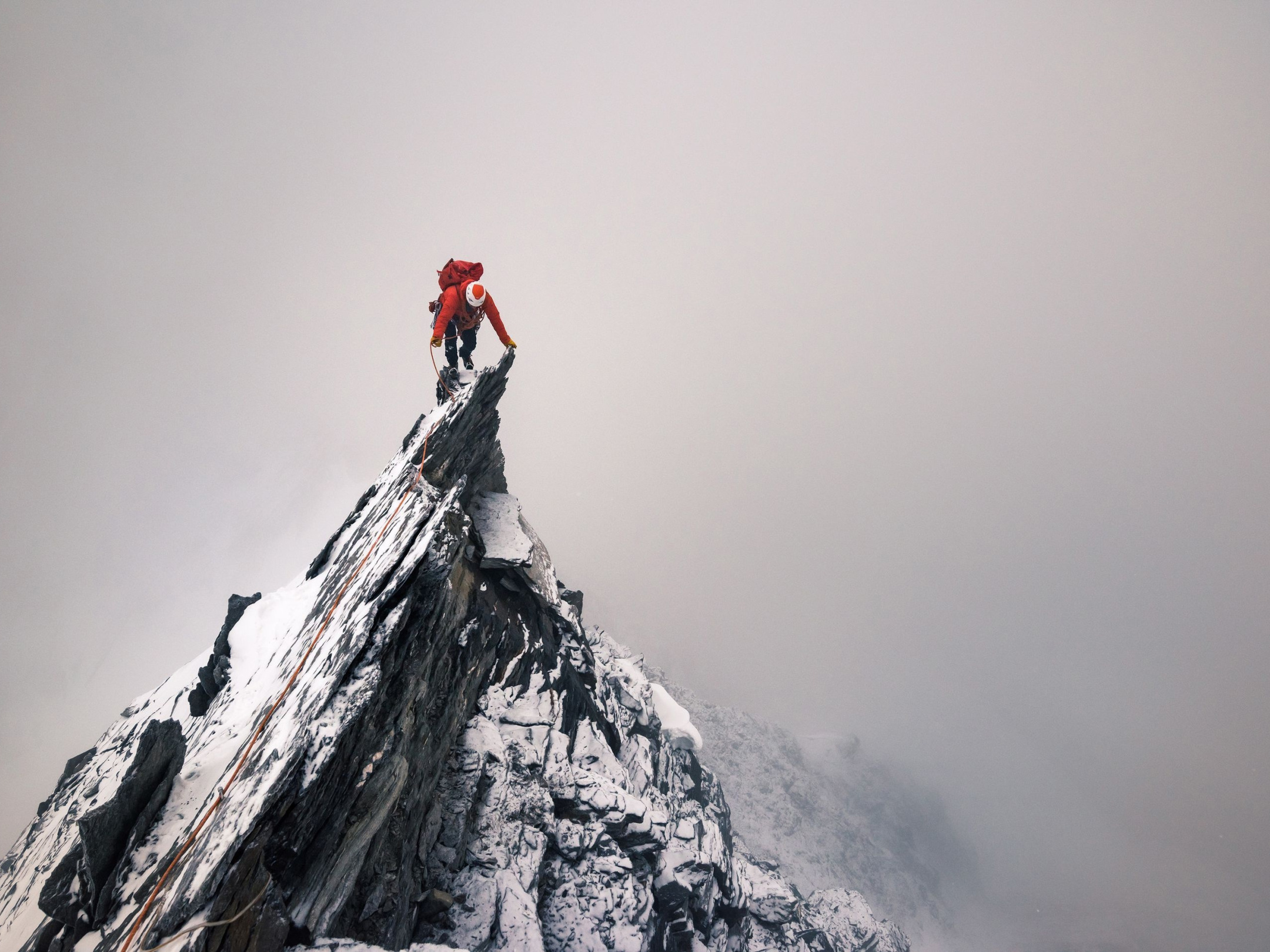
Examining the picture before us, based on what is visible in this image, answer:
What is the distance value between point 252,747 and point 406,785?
10.1 feet

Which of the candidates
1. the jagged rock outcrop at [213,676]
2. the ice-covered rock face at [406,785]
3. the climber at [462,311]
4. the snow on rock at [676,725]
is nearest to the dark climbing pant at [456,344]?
the climber at [462,311]

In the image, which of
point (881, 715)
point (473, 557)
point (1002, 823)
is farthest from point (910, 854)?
point (473, 557)

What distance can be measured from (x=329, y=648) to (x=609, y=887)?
10.4 m

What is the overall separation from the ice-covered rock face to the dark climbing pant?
1511 millimetres

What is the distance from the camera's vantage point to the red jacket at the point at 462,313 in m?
13.8

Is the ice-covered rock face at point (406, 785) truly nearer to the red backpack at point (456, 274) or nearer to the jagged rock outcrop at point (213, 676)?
the jagged rock outcrop at point (213, 676)

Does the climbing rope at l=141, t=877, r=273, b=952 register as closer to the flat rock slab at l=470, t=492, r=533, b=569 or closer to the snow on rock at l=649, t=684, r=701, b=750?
the flat rock slab at l=470, t=492, r=533, b=569

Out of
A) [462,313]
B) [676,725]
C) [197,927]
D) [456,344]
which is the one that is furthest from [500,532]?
[676,725]

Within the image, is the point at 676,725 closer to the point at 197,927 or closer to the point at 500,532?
the point at 500,532

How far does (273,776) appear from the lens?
6.68 meters

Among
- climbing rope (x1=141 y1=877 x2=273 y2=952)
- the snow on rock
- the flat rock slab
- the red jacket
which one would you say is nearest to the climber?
the red jacket

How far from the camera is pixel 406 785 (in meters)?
9.38

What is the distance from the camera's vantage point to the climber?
543 inches

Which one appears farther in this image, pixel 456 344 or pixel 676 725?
pixel 676 725
